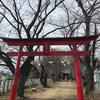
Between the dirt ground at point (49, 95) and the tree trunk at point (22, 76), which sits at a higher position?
the tree trunk at point (22, 76)

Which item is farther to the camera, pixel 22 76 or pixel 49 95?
pixel 49 95

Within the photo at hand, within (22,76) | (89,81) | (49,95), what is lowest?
(49,95)

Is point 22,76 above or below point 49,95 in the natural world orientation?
above

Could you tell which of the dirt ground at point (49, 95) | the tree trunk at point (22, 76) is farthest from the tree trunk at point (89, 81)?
the tree trunk at point (22, 76)

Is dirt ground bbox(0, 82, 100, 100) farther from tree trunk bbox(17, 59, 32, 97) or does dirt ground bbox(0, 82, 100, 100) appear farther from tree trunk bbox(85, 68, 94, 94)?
tree trunk bbox(85, 68, 94, 94)

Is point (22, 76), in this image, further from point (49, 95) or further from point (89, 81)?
point (89, 81)

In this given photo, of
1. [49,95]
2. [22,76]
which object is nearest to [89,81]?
[49,95]

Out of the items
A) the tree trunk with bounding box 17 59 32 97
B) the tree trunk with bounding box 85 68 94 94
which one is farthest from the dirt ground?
the tree trunk with bounding box 85 68 94 94

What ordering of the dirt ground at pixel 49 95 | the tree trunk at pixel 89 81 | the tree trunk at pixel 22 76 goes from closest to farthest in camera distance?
1. the tree trunk at pixel 22 76
2. the dirt ground at pixel 49 95
3. the tree trunk at pixel 89 81

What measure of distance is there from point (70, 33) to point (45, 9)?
17.3 ft

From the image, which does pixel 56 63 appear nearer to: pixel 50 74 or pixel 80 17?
pixel 50 74

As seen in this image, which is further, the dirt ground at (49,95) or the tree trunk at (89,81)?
the tree trunk at (89,81)

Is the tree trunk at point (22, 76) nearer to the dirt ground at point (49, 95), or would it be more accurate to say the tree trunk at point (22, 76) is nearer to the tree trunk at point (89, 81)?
the dirt ground at point (49, 95)

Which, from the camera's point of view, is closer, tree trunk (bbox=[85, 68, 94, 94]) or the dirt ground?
the dirt ground
